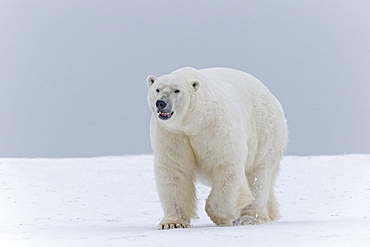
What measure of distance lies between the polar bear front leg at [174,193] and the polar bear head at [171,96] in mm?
606

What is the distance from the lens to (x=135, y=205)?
1406cm

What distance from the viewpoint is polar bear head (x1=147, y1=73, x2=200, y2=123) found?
5.98m

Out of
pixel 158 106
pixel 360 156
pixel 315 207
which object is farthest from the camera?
pixel 360 156

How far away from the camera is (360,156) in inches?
811

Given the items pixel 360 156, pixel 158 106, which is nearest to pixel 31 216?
pixel 158 106

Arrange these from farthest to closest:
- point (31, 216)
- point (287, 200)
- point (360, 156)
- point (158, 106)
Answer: point (360, 156), point (287, 200), point (31, 216), point (158, 106)

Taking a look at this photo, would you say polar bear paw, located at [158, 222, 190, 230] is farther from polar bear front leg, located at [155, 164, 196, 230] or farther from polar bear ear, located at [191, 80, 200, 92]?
polar bear ear, located at [191, 80, 200, 92]

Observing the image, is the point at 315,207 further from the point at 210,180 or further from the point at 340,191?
the point at 210,180

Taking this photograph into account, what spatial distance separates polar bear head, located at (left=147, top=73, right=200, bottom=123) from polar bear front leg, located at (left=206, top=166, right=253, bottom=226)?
754 millimetres

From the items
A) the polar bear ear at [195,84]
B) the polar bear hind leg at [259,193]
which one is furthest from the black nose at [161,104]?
the polar bear hind leg at [259,193]

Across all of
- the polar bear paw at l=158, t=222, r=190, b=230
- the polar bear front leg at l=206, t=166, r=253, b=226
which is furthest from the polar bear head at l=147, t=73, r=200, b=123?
the polar bear paw at l=158, t=222, r=190, b=230

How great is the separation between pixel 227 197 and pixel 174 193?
1.77 feet

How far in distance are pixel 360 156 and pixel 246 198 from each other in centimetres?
1484

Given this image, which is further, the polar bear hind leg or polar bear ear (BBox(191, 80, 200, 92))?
the polar bear hind leg
